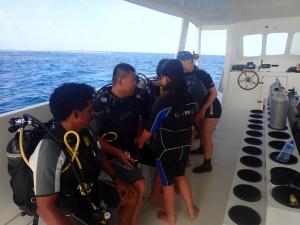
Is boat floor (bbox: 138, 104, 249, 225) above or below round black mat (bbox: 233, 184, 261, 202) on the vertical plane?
below

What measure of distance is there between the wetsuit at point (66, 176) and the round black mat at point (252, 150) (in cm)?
149

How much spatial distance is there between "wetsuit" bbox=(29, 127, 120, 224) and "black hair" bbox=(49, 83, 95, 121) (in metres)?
0.09

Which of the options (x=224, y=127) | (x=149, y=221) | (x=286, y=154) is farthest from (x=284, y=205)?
(x=224, y=127)

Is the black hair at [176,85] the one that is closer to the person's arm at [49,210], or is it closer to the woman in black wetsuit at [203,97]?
the woman in black wetsuit at [203,97]

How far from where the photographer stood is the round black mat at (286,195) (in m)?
1.23

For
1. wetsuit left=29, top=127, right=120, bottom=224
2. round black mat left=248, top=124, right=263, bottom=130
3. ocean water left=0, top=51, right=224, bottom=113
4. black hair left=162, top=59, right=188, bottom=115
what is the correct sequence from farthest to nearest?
1. ocean water left=0, top=51, right=224, bottom=113
2. round black mat left=248, top=124, right=263, bottom=130
3. black hair left=162, top=59, right=188, bottom=115
4. wetsuit left=29, top=127, right=120, bottom=224

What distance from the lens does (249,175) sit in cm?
194

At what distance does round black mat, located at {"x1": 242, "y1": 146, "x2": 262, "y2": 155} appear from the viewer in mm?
2314

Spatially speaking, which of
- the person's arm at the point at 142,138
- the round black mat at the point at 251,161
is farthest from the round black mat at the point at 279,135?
the person's arm at the point at 142,138

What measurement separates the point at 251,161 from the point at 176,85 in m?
1.15

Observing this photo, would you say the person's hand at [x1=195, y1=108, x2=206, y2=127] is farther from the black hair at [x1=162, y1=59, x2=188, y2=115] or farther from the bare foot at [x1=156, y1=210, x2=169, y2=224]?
the bare foot at [x1=156, y1=210, x2=169, y2=224]

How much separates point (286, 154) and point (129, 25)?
1820cm

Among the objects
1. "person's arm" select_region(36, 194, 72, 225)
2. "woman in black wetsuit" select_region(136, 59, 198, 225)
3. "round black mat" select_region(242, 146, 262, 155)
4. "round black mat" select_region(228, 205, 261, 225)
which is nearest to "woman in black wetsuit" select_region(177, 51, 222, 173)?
"round black mat" select_region(242, 146, 262, 155)

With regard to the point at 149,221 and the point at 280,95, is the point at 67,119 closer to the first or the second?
the point at 149,221
